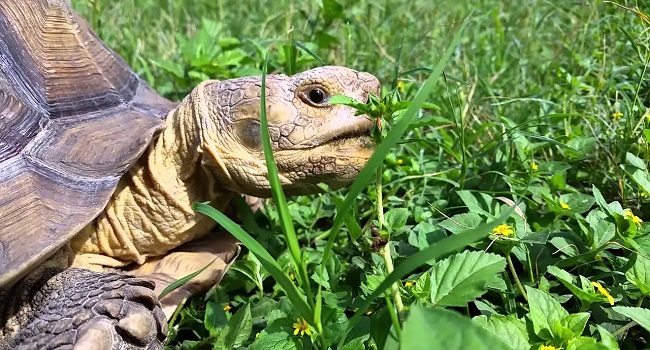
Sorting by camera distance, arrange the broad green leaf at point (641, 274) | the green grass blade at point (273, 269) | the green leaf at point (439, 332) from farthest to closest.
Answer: the broad green leaf at point (641, 274) < the green grass blade at point (273, 269) < the green leaf at point (439, 332)

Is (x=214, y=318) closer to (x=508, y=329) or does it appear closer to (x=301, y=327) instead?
(x=301, y=327)

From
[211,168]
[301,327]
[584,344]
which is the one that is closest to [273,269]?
[301,327]

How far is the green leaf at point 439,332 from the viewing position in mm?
795

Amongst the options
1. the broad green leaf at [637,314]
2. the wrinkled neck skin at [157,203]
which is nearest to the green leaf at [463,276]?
the broad green leaf at [637,314]

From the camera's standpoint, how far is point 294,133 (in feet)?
5.76

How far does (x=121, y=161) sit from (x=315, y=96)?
59 cm

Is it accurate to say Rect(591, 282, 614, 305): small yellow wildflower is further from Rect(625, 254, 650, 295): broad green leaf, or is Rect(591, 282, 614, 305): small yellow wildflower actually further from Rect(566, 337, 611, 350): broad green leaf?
Rect(566, 337, 611, 350): broad green leaf

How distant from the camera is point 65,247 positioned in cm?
163

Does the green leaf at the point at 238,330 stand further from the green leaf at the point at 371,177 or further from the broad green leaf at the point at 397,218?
the broad green leaf at the point at 397,218

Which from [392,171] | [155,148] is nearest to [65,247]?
[155,148]

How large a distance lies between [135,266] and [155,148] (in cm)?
37

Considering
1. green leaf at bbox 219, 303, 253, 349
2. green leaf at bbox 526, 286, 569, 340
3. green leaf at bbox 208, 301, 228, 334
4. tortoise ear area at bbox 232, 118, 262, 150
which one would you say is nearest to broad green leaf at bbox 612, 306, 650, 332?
green leaf at bbox 526, 286, 569, 340

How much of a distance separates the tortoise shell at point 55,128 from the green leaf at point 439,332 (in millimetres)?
974

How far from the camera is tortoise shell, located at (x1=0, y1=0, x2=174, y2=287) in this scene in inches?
56.1
